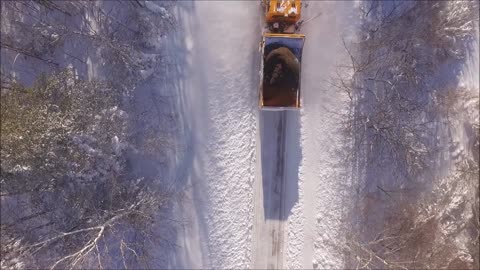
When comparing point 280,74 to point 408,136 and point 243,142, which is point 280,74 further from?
point 408,136

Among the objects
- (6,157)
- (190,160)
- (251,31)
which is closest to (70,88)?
(6,157)

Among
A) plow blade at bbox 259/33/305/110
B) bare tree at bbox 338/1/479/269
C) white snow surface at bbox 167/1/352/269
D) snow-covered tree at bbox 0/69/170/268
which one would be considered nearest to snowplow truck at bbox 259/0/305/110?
plow blade at bbox 259/33/305/110

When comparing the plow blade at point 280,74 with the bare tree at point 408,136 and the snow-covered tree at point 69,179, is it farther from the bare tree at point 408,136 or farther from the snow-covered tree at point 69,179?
the snow-covered tree at point 69,179

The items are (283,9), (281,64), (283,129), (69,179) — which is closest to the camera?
(69,179)

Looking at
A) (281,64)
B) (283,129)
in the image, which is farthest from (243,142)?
(281,64)

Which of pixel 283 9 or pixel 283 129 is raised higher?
pixel 283 9

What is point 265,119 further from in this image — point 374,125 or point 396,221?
point 396,221

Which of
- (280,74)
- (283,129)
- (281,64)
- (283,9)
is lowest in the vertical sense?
(283,129)

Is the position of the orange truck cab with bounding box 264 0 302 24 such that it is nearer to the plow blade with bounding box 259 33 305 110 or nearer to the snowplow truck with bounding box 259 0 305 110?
A: the snowplow truck with bounding box 259 0 305 110
